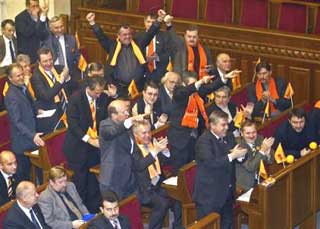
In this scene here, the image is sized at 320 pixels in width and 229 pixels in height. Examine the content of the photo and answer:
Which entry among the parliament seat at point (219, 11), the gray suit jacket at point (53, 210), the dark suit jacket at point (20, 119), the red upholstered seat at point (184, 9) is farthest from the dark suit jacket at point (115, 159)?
the red upholstered seat at point (184, 9)

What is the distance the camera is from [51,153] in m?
10.8

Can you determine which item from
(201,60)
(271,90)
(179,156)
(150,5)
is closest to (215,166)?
(179,156)

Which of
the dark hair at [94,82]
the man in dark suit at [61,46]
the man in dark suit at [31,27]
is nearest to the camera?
the dark hair at [94,82]

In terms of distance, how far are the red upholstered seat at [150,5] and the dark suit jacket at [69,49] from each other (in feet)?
6.00

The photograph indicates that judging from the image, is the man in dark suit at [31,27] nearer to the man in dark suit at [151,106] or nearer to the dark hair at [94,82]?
the man in dark suit at [151,106]

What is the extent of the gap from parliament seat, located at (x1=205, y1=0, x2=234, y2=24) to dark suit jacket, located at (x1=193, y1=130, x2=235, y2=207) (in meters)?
4.20

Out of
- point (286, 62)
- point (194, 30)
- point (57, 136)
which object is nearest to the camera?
point (57, 136)

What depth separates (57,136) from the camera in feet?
35.3

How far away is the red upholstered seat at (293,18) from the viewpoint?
13.2m

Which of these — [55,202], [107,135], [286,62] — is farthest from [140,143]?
[286,62]

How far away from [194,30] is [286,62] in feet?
5.00

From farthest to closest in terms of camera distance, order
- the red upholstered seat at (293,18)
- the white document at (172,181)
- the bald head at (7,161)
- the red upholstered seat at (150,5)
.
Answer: the red upholstered seat at (150,5) < the red upholstered seat at (293,18) < the white document at (172,181) < the bald head at (7,161)

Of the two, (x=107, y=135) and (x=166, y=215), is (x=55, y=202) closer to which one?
(x=107, y=135)

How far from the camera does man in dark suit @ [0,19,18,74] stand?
493 inches
